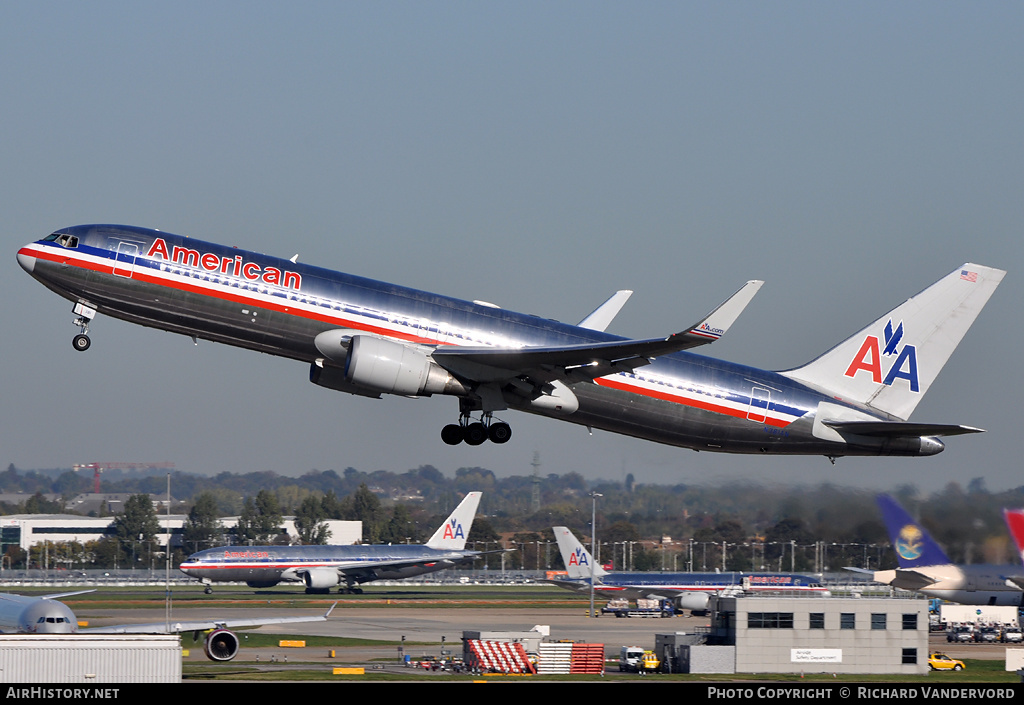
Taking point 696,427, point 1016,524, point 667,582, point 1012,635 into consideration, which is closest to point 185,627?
point 696,427

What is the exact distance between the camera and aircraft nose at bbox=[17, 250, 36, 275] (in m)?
35.7

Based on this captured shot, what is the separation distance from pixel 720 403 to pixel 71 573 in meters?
78.5

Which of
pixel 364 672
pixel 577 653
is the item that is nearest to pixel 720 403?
pixel 577 653

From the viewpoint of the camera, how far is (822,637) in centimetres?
5006

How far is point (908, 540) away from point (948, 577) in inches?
306

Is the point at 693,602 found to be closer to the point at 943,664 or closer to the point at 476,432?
the point at 943,664

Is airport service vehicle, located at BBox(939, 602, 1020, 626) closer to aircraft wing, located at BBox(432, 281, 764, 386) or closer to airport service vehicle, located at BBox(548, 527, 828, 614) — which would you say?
airport service vehicle, located at BBox(548, 527, 828, 614)

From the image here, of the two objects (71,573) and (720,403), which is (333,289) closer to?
(720,403)

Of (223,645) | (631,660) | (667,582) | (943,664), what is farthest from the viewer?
(667,582)

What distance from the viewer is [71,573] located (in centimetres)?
10231

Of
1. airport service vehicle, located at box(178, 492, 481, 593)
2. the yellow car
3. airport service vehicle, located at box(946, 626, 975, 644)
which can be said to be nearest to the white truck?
airport service vehicle, located at box(946, 626, 975, 644)

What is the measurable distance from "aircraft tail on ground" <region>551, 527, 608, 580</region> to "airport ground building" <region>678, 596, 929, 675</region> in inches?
1075

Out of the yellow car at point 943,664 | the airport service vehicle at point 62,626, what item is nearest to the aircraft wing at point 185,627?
the airport service vehicle at point 62,626

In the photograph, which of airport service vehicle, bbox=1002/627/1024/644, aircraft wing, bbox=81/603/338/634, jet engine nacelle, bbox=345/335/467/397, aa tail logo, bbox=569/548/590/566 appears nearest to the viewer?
jet engine nacelle, bbox=345/335/467/397
